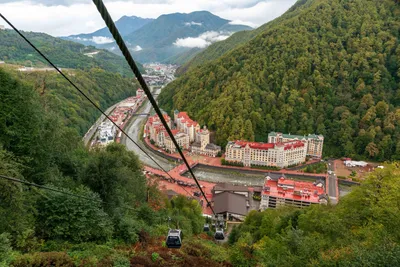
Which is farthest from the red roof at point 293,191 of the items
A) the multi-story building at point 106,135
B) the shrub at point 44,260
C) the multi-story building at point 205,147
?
the multi-story building at point 106,135

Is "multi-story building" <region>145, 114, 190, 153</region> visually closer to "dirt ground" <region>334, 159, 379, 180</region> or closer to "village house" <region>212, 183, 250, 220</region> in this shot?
"village house" <region>212, 183, 250, 220</region>

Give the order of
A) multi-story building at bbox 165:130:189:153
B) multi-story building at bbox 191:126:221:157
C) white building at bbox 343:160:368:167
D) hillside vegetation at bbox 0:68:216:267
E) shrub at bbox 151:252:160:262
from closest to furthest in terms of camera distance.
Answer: hillside vegetation at bbox 0:68:216:267, shrub at bbox 151:252:160:262, white building at bbox 343:160:368:167, multi-story building at bbox 191:126:221:157, multi-story building at bbox 165:130:189:153

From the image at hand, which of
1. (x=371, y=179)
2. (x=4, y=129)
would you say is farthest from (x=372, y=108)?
(x=4, y=129)

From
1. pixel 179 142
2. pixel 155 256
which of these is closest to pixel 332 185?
pixel 179 142

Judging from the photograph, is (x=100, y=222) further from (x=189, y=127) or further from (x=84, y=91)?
(x=84, y=91)

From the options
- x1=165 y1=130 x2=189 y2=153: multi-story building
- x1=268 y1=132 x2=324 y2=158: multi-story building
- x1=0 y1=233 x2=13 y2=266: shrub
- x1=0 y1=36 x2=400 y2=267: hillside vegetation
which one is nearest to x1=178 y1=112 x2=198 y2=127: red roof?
x1=165 y1=130 x2=189 y2=153: multi-story building

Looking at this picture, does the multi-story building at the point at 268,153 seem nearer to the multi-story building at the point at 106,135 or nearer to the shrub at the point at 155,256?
the multi-story building at the point at 106,135
